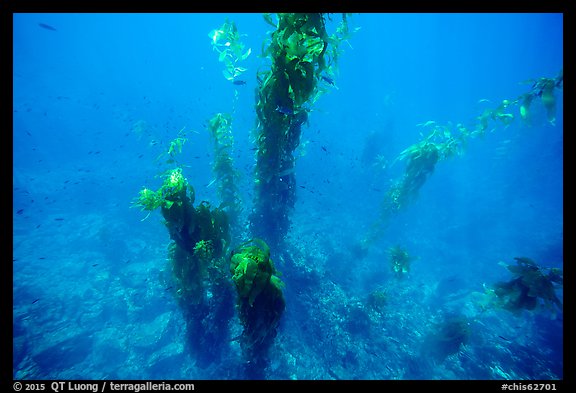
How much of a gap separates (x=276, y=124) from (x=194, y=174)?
18.0 meters

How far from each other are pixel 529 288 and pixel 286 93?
8207 mm

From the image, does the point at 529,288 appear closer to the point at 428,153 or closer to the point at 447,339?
the point at 447,339

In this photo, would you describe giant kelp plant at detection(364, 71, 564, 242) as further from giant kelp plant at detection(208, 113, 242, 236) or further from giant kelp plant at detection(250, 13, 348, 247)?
giant kelp plant at detection(208, 113, 242, 236)

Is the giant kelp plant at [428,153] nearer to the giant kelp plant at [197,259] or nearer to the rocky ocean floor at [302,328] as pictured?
the rocky ocean floor at [302,328]

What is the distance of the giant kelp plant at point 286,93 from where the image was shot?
5.73 meters

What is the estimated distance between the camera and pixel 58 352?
1001cm

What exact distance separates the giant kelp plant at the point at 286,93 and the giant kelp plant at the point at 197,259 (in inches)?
76.3

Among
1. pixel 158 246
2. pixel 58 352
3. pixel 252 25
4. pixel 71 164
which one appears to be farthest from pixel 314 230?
pixel 252 25

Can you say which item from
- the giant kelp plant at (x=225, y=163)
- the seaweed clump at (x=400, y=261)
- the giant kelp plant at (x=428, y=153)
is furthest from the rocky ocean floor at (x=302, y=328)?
the giant kelp plant at (x=428, y=153)

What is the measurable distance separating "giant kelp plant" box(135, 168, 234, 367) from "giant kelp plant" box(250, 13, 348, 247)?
194 centimetres

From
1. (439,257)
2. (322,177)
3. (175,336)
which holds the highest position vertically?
(322,177)

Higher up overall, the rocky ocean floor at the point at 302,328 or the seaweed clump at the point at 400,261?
the seaweed clump at the point at 400,261

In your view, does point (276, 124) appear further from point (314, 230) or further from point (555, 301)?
point (314, 230)

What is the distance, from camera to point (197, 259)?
6906 mm
